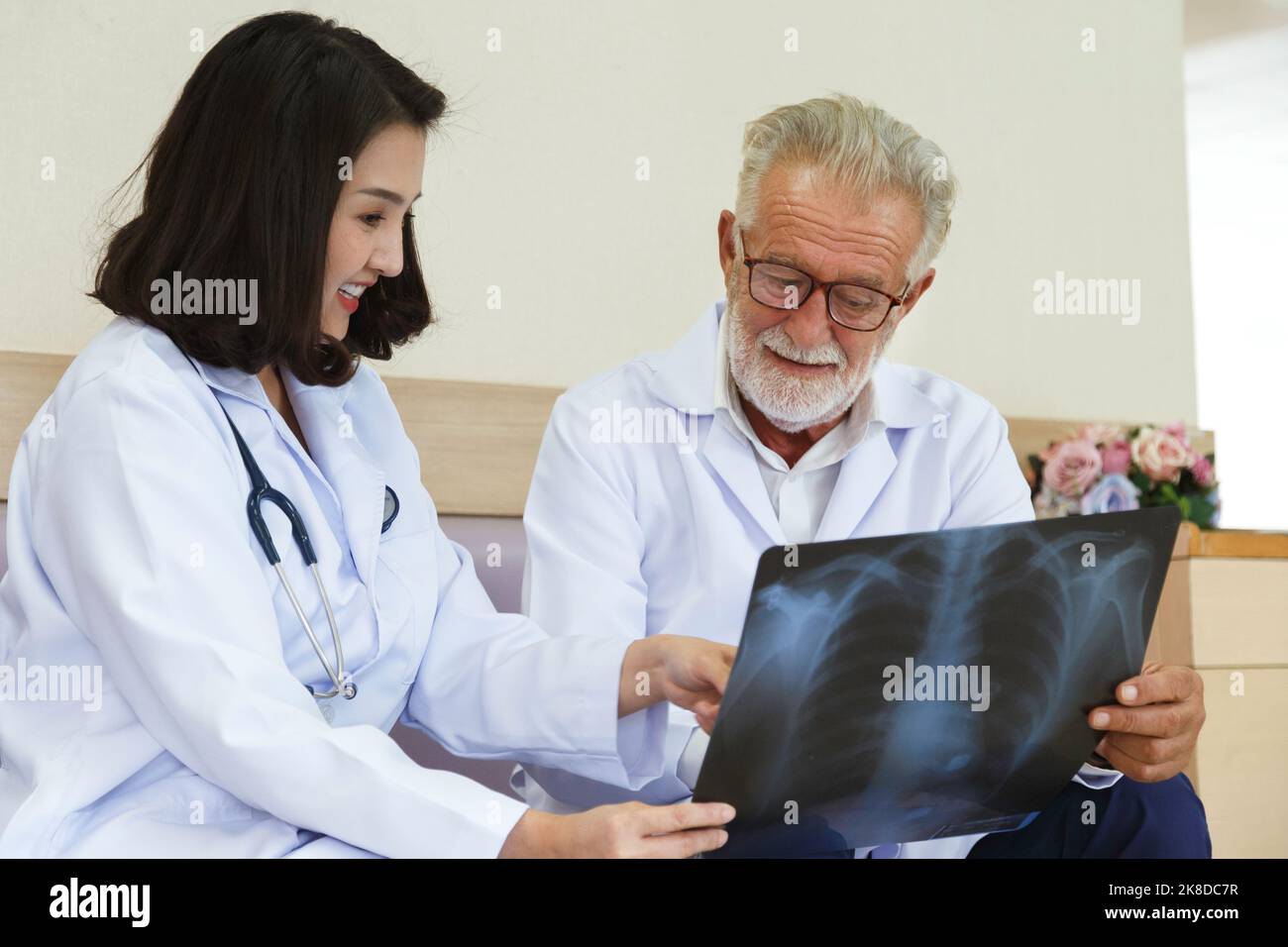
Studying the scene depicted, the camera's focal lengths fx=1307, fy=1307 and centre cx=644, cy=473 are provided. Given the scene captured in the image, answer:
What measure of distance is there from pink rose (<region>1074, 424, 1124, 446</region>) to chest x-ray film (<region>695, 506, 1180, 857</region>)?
56.2 inches

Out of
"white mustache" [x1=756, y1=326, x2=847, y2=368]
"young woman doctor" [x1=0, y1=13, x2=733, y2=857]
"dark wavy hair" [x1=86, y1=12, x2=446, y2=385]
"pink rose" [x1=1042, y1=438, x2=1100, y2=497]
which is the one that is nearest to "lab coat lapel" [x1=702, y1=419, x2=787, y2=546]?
"white mustache" [x1=756, y1=326, x2=847, y2=368]

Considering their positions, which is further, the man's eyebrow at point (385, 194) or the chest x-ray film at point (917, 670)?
the man's eyebrow at point (385, 194)

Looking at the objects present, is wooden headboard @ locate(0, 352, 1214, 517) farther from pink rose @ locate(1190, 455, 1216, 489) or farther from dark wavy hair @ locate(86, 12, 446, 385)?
pink rose @ locate(1190, 455, 1216, 489)

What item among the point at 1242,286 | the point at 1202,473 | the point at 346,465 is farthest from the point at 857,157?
the point at 1242,286

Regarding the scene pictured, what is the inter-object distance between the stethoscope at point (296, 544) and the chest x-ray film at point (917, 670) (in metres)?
0.39

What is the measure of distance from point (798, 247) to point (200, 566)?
2.90ft

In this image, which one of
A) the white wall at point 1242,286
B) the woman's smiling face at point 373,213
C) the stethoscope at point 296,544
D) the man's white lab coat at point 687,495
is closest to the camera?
the stethoscope at point 296,544

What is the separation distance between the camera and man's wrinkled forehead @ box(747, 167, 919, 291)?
164 centimetres

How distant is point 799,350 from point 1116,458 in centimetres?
109

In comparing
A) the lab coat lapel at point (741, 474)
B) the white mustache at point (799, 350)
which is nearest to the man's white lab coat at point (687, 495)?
the lab coat lapel at point (741, 474)

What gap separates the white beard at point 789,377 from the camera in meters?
1.65

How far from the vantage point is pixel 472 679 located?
1.39m

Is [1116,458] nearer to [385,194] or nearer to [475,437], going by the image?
[475,437]

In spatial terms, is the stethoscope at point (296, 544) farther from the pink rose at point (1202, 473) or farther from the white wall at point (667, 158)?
the pink rose at point (1202, 473)
